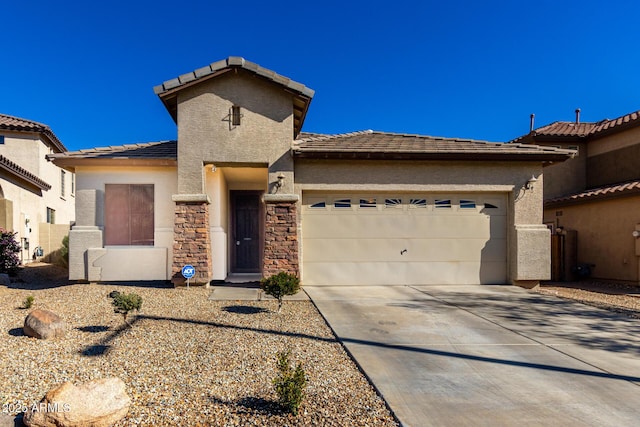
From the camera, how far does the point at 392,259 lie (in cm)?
1076

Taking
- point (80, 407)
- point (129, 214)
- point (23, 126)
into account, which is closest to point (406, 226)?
point (129, 214)

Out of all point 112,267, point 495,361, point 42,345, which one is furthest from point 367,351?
point 112,267

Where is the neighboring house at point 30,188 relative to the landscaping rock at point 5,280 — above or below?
above

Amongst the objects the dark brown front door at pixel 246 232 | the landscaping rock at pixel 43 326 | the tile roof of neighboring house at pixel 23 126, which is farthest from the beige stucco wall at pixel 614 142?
the tile roof of neighboring house at pixel 23 126

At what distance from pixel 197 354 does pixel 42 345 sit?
80.3 inches

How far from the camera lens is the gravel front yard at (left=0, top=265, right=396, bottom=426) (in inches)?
136

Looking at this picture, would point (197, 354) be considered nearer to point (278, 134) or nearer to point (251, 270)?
→ point (278, 134)

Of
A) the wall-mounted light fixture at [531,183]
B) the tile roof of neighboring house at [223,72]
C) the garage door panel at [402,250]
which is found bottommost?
the garage door panel at [402,250]

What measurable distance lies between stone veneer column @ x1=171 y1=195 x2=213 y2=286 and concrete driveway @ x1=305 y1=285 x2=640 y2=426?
3.09 m

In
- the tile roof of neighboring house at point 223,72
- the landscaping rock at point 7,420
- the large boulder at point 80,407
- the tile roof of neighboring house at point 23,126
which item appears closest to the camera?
the large boulder at point 80,407

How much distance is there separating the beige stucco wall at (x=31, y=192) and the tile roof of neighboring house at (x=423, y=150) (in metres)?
12.2

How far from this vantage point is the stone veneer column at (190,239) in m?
9.69

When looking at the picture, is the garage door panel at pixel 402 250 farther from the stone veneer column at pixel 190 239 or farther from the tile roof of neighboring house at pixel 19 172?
the tile roof of neighboring house at pixel 19 172

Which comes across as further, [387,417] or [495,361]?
[495,361]
